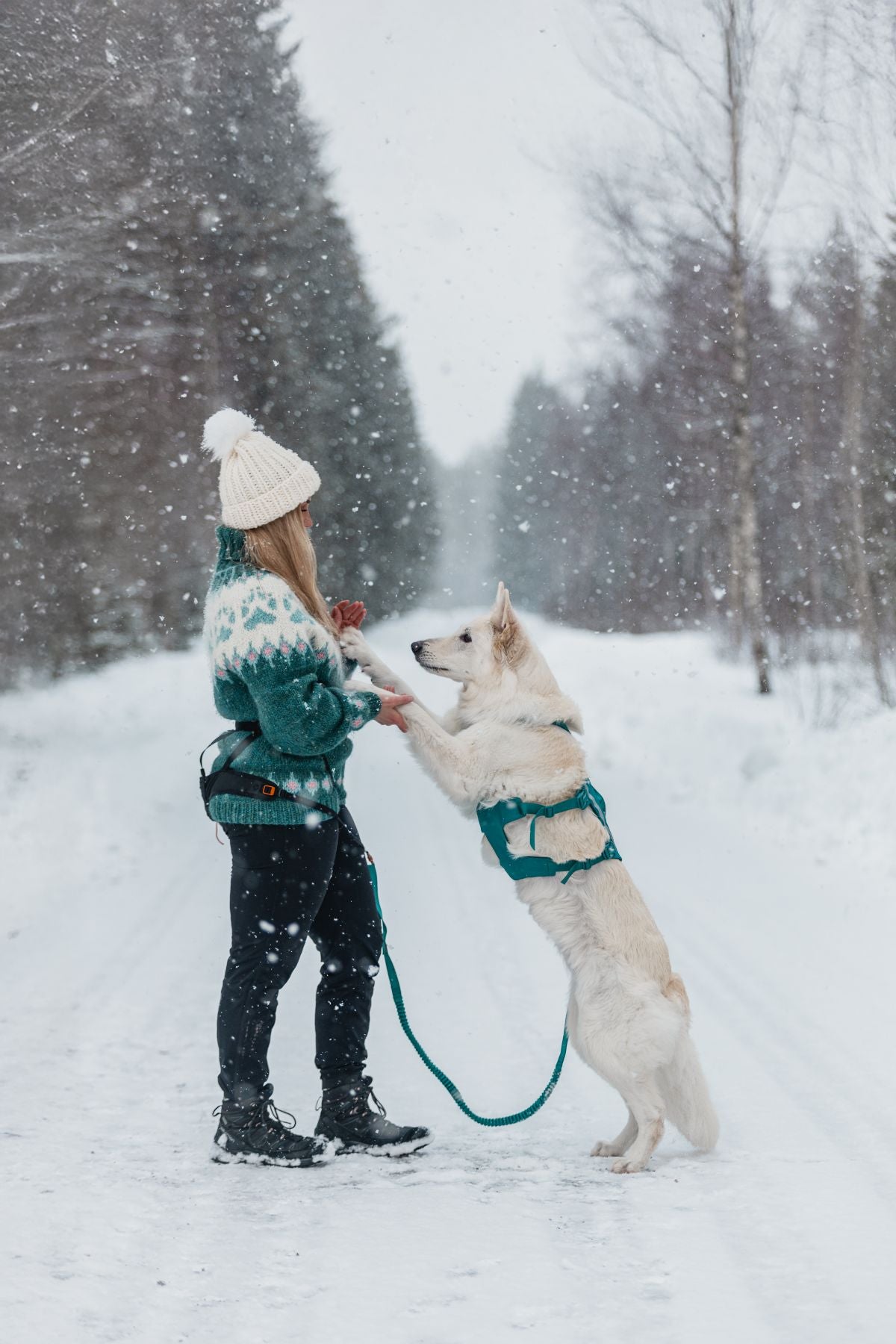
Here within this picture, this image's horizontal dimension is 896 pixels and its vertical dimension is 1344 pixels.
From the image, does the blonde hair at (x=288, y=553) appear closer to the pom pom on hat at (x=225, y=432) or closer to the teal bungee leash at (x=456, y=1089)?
the pom pom on hat at (x=225, y=432)

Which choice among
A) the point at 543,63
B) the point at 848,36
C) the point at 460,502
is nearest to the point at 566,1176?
the point at 848,36

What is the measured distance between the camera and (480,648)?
396 cm

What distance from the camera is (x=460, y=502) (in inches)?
3406

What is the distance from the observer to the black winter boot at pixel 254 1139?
10.1ft

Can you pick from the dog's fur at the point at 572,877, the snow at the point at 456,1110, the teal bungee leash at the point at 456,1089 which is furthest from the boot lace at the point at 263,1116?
the dog's fur at the point at 572,877

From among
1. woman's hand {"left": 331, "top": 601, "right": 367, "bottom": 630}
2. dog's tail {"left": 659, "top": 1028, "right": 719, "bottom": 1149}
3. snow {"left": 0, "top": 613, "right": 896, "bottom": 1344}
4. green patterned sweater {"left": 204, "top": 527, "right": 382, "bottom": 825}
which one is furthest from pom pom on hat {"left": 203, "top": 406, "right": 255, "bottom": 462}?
dog's tail {"left": 659, "top": 1028, "right": 719, "bottom": 1149}

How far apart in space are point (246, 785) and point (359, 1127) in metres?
1.16

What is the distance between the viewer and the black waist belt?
311cm

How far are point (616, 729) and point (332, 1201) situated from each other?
401 inches

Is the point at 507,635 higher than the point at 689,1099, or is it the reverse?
the point at 507,635

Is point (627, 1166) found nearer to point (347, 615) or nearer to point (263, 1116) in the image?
point (263, 1116)

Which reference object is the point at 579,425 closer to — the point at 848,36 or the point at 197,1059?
the point at 848,36

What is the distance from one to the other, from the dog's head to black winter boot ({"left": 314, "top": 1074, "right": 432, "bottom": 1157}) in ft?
4.94

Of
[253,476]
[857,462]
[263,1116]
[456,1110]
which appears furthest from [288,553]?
[857,462]
